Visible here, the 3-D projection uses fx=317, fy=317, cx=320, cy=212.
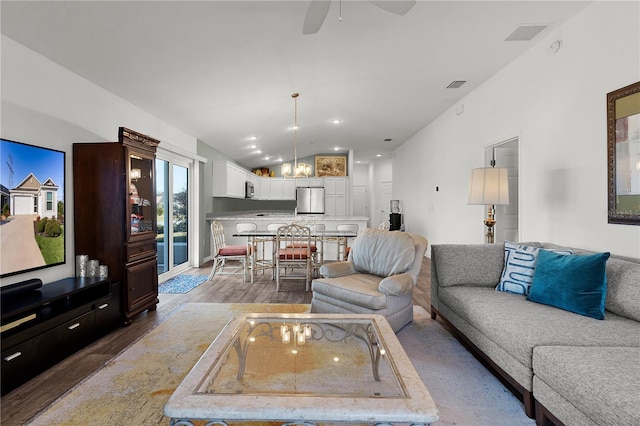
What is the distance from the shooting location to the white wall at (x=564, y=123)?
2482 millimetres

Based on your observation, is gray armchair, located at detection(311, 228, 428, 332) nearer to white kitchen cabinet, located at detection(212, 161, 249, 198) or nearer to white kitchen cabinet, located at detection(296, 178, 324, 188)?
white kitchen cabinet, located at detection(212, 161, 249, 198)

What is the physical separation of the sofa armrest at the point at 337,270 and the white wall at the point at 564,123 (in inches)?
80.5

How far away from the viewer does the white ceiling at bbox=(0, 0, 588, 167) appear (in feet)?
8.00

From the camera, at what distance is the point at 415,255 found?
308 cm

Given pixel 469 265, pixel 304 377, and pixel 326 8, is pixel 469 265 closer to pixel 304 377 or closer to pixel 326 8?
pixel 304 377

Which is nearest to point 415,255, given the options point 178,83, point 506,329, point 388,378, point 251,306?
point 506,329

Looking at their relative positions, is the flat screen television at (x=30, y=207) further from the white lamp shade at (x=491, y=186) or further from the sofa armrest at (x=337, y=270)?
the white lamp shade at (x=491, y=186)

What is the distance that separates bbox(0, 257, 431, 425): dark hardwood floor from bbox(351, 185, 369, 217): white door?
21.7 ft

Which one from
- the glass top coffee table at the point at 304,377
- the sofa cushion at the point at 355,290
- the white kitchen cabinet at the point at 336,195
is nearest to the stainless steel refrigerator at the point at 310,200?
the white kitchen cabinet at the point at 336,195

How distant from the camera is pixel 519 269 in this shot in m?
2.61

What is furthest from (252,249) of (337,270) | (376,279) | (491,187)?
(491,187)

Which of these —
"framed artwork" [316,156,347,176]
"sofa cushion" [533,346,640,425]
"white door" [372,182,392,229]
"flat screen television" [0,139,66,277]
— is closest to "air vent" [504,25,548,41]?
"sofa cushion" [533,346,640,425]

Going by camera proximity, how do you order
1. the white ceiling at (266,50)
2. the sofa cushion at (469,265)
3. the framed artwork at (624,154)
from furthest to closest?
the sofa cushion at (469,265) → the white ceiling at (266,50) → the framed artwork at (624,154)

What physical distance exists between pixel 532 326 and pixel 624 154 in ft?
5.29
